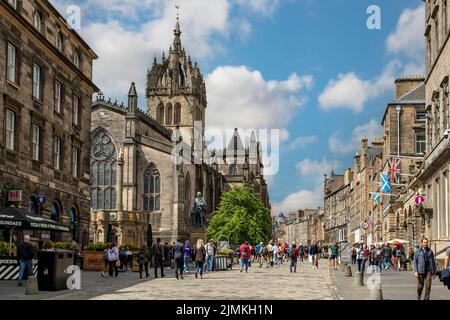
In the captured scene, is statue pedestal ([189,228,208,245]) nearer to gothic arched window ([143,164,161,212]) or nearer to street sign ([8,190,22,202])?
gothic arched window ([143,164,161,212])

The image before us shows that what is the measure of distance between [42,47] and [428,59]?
70.5ft

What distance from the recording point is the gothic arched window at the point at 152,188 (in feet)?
248

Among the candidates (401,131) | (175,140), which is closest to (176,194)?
(175,140)

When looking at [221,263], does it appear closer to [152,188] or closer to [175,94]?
[152,188]

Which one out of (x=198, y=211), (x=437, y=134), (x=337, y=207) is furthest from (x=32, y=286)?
(x=337, y=207)

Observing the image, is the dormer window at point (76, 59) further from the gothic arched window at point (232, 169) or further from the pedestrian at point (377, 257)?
the gothic arched window at point (232, 169)

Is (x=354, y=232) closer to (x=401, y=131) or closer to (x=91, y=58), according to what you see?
(x=401, y=131)

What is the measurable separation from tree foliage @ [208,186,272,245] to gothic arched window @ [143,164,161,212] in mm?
6659

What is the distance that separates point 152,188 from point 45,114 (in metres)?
40.5

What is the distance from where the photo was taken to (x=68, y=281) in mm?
23672

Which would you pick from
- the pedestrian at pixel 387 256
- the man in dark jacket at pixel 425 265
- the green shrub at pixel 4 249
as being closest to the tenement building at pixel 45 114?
the green shrub at pixel 4 249

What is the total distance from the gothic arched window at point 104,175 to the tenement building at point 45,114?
3162cm

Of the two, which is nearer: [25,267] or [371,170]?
[25,267]

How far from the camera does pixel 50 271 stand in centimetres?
2217
